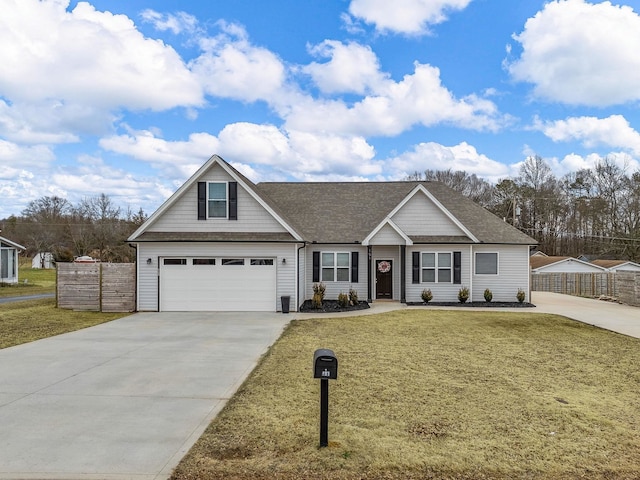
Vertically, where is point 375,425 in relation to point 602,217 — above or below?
below

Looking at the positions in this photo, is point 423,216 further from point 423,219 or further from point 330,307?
point 330,307

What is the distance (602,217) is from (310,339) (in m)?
41.7

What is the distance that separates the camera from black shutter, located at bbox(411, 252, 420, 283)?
61.9 ft

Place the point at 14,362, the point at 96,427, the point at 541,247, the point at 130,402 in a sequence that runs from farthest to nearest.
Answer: the point at 541,247
the point at 14,362
the point at 130,402
the point at 96,427

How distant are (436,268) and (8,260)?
102 ft

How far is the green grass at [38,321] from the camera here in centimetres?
1169

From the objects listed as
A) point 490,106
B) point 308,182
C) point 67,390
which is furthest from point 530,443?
point 490,106

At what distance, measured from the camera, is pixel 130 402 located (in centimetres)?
617

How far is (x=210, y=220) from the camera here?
16641 mm

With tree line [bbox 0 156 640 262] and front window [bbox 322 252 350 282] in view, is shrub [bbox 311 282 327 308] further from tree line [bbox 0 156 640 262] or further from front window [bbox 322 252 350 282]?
tree line [bbox 0 156 640 262]

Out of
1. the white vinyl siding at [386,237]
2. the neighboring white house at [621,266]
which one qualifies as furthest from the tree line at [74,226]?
the neighboring white house at [621,266]

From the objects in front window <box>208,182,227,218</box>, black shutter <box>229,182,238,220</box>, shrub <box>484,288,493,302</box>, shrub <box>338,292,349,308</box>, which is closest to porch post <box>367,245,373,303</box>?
shrub <box>338,292,349,308</box>

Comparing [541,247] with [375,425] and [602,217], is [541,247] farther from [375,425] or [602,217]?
[375,425]

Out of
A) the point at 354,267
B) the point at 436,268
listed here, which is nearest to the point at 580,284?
the point at 436,268
